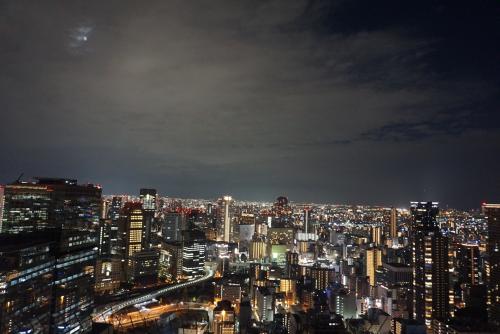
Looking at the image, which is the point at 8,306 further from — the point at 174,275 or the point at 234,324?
the point at 174,275

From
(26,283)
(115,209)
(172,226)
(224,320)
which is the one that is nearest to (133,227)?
(115,209)

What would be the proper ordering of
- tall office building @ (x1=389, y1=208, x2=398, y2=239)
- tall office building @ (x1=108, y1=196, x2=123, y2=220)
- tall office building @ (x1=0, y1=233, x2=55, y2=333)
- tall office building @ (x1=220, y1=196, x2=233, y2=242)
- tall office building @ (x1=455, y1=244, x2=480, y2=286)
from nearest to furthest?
1. tall office building @ (x1=0, y1=233, x2=55, y2=333)
2. tall office building @ (x1=455, y1=244, x2=480, y2=286)
3. tall office building @ (x1=108, y1=196, x2=123, y2=220)
4. tall office building @ (x1=389, y1=208, x2=398, y2=239)
5. tall office building @ (x1=220, y1=196, x2=233, y2=242)

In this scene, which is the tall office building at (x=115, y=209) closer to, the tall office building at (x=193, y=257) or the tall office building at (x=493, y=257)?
the tall office building at (x=193, y=257)

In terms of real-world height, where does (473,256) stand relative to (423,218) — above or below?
below

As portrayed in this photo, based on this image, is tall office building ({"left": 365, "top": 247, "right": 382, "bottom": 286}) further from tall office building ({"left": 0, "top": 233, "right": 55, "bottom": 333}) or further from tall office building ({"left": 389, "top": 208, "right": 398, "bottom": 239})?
tall office building ({"left": 0, "top": 233, "right": 55, "bottom": 333})

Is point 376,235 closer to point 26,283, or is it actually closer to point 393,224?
point 393,224

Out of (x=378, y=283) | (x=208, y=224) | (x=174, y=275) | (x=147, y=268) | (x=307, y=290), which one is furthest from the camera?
(x=208, y=224)

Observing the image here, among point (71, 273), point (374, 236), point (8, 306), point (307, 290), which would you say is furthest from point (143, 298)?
point (374, 236)

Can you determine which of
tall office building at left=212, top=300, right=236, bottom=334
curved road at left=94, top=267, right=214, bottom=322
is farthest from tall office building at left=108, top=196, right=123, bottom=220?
tall office building at left=212, top=300, right=236, bottom=334
